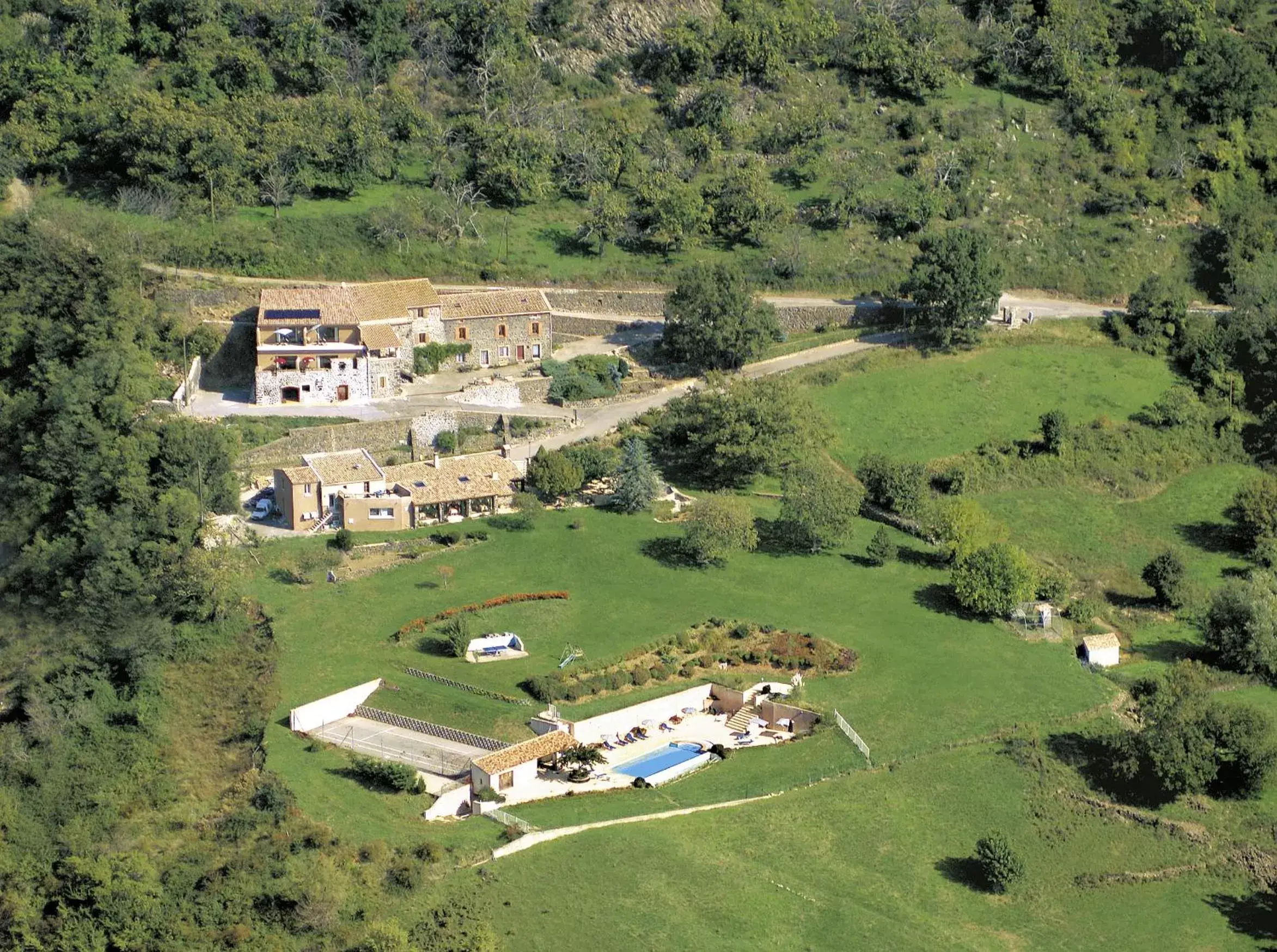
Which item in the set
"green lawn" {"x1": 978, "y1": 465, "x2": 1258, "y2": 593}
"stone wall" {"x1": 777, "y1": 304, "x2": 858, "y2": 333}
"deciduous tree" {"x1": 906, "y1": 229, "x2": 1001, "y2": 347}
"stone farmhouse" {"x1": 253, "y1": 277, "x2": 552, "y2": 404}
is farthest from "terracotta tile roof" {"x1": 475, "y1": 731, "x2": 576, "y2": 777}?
"deciduous tree" {"x1": 906, "y1": 229, "x2": 1001, "y2": 347}

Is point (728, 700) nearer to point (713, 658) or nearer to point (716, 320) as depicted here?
point (713, 658)

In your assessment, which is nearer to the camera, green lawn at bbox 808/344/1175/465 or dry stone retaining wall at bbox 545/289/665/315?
green lawn at bbox 808/344/1175/465

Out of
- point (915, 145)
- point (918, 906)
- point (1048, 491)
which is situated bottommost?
point (918, 906)

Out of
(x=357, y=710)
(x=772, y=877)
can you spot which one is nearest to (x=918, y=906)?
(x=772, y=877)

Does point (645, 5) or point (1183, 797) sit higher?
point (645, 5)

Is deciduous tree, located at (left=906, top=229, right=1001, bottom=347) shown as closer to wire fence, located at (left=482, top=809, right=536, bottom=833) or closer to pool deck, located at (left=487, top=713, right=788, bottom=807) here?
pool deck, located at (left=487, top=713, right=788, bottom=807)

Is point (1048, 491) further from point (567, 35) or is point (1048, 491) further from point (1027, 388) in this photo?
point (567, 35)

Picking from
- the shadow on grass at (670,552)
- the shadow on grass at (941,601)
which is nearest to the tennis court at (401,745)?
the shadow on grass at (670,552)
